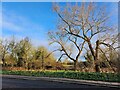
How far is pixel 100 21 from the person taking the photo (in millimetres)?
23344

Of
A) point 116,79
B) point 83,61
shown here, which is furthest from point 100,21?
point 116,79

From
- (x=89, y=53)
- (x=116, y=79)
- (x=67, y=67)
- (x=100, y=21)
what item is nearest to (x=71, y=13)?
(x=100, y=21)

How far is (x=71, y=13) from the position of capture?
23.7 meters

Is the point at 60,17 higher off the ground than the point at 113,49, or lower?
higher

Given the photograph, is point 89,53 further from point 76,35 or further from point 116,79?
point 116,79

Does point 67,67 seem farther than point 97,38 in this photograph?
Yes

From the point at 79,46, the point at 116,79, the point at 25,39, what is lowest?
the point at 116,79

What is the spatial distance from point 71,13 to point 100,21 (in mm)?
3007

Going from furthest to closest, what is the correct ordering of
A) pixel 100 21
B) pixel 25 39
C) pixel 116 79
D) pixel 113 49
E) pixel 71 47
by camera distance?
pixel 25 39 < pixel 71 47 < pixel 100 21 < pixel 113 49 < pixel 116 79

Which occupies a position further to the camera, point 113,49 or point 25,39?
point 25,39

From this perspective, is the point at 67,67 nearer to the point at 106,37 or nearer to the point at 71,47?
the point at 71,47

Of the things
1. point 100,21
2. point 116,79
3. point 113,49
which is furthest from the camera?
point 100,21

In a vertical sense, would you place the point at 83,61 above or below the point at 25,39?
below

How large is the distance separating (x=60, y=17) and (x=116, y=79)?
10956 millimetres
